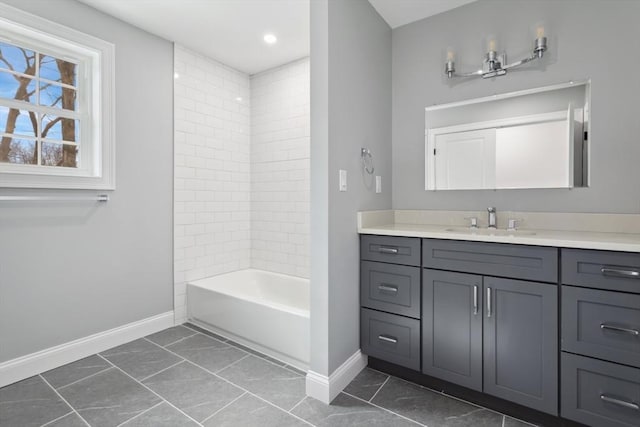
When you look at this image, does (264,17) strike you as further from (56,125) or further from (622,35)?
(622,35)

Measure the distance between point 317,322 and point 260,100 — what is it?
2.50 meters

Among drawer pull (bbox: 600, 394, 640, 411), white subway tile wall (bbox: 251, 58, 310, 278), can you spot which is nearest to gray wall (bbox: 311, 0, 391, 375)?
white subway tile wall (bbox: 251, 58, 310, 278)

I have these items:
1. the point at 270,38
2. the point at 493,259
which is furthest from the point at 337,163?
the point at 270,38

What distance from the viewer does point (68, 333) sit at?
2.23 metres

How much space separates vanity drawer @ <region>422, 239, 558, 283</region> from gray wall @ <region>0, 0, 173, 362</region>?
223 cm

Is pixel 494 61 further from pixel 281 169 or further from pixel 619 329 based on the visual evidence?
pixel 281 169

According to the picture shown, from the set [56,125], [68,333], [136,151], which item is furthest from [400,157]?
[68,333]

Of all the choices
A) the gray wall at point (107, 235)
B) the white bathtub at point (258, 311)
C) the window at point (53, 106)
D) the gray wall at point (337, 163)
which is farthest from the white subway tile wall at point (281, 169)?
the window at point (53, 106)

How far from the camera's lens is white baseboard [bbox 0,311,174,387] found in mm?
1980

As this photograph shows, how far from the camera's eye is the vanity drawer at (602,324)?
134cm

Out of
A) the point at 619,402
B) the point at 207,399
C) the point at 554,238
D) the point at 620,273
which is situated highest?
the point at 554,238

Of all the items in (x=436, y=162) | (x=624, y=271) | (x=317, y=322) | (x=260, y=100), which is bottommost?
(x=317, y=322)

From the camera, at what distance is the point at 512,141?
2.11 meters

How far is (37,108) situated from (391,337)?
108 inches
